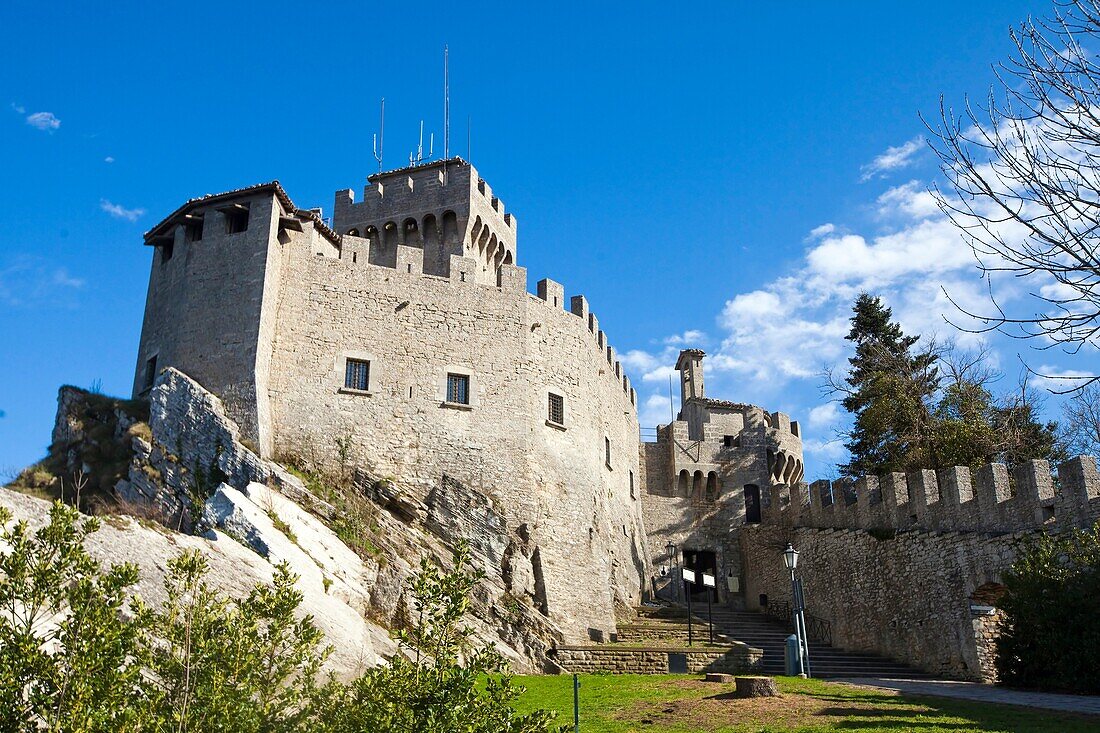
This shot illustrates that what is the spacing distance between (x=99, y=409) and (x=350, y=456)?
6860mm

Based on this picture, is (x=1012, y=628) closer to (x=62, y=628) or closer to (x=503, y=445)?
(x=503, y=445)

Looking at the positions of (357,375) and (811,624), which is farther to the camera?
(811,624)

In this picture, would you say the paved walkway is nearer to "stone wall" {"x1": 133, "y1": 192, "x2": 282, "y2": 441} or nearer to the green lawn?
the green lawn

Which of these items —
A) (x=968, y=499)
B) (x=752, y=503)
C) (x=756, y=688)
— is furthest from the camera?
(x=752, y=503)

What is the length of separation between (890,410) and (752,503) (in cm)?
708

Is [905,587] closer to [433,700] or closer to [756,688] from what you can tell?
[756,688]

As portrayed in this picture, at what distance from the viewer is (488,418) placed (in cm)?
2623

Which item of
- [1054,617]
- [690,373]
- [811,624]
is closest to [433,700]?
[1054,617]

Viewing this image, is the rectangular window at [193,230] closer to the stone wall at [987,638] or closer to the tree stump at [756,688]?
the tree stump at [756,688]

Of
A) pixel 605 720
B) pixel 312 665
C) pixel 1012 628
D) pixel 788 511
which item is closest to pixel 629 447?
pixel 788 511

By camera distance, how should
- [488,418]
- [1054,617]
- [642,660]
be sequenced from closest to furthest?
1. [1054,617]
2. [642,660]
3. [488,418]

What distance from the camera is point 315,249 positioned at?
86.6 ft

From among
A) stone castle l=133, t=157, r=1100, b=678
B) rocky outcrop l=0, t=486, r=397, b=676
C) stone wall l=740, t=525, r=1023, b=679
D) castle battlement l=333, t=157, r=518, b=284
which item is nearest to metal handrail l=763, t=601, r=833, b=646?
stone wall l=740, t=525, r=1023, b=679

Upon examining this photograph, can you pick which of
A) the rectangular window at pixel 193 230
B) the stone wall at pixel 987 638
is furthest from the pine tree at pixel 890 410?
the rectangular window at pixel 193 230
